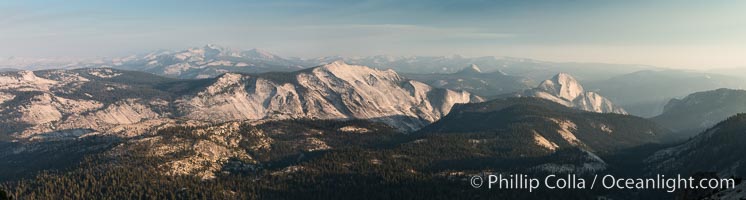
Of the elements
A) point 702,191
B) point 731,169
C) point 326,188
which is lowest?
point 326,188

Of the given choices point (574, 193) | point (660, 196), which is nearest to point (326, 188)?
point (574, 193)

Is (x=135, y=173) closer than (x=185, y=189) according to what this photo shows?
No

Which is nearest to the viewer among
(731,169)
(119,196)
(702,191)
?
(702,191)

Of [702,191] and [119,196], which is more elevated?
[702,191]

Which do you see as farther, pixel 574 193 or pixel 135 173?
pixel 135 173

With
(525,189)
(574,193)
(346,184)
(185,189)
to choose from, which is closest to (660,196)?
(574,193)

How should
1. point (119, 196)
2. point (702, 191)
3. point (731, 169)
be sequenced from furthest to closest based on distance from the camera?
point (731, 169), point (119, 196), point (702, 191)

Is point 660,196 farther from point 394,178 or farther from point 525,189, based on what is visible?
point 394,178

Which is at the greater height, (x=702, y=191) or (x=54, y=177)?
(x=702, y=191)

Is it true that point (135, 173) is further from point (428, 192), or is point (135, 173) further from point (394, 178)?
point (428, 192)
